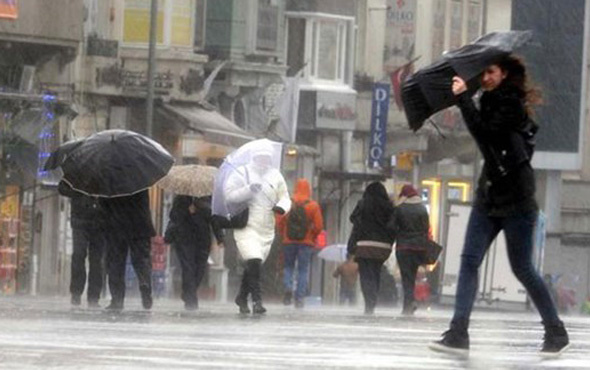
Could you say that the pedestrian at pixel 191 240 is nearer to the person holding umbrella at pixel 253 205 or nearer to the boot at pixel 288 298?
the person holding umbrella at pixel 253 205

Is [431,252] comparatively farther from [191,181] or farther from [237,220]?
[237,220]

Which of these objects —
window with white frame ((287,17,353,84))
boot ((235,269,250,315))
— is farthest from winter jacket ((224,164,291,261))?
window with white frame ((287,17,353,84))

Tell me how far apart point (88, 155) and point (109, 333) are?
1036cm

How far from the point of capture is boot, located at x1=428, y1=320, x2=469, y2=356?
1484cm

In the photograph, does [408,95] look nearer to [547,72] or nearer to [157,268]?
[157,268]

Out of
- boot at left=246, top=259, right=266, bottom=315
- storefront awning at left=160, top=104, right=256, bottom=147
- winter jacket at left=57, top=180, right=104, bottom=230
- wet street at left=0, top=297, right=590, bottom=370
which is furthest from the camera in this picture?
storefront awning at left=160, top=104, right=256, bottom=147

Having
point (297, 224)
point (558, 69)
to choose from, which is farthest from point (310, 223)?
point (558, 69)

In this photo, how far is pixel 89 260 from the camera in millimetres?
27156

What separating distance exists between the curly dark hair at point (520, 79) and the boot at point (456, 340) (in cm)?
130

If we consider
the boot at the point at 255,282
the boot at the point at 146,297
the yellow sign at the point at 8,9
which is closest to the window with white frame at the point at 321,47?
the yellow sign at the point at 8,9

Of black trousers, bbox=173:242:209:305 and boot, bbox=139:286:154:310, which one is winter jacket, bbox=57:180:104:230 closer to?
black trousers, bbox=173:242:209:305

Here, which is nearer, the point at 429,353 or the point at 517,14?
the point at 429,353

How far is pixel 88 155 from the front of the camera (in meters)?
27.6

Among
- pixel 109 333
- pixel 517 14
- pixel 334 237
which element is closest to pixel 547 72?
pixel 517 14
